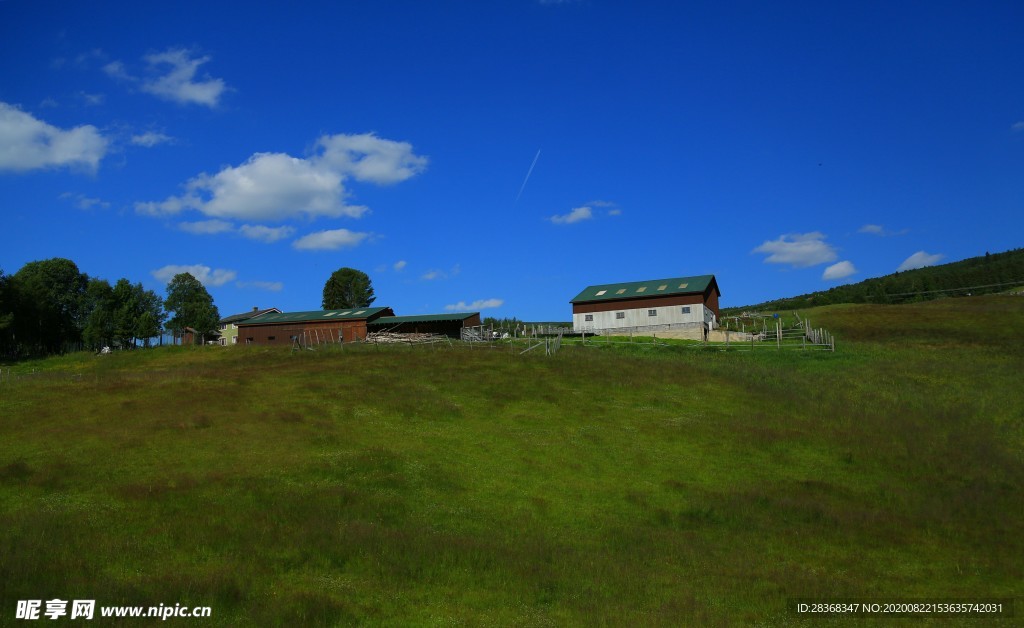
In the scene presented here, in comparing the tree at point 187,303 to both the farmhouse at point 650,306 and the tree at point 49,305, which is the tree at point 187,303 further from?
the farmhouse at point 650,306

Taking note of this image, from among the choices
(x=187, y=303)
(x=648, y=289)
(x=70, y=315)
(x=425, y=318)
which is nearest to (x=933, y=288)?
(x=648, y=289)

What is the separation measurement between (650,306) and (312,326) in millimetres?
42882

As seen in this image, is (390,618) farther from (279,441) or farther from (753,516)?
(279,441)

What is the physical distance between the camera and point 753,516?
22203mm

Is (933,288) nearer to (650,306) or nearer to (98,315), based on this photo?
(650,306)

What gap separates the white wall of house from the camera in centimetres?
7700

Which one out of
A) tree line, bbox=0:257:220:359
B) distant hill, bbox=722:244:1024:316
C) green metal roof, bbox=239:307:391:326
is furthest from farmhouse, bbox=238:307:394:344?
distant hill, bbox=722:244:1024:316

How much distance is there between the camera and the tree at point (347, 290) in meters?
128

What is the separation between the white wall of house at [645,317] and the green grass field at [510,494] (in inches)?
1242

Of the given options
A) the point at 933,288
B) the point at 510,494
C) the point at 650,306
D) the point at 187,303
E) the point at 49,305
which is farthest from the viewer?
the point at 933,288

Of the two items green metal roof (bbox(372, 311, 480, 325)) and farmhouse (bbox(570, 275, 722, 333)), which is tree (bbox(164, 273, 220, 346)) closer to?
green metal roof (bbox(372, 311, 480, 325))

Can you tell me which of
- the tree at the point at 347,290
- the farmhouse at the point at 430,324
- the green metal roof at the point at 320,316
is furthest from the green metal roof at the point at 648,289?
the tree at the point at 347,290

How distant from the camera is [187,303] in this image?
419ft

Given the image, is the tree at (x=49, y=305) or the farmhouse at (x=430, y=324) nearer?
the farmhouse at (x=430, y=324)
